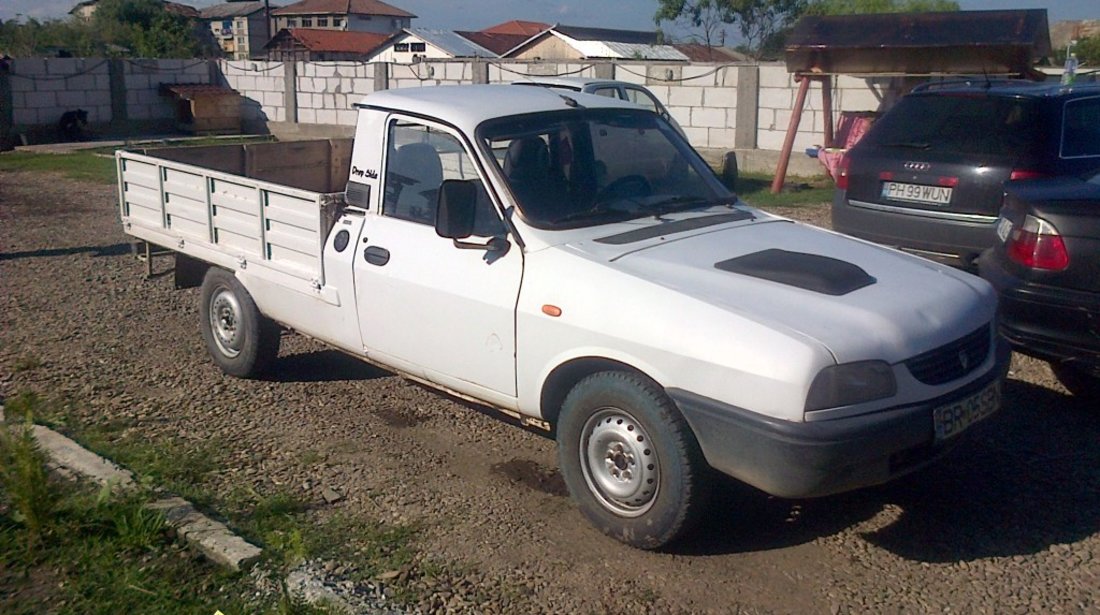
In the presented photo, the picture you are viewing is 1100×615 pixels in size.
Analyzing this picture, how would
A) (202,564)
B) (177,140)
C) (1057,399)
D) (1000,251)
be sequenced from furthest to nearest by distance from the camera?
(177,140), (1057,399), (1000,251), (202,564)

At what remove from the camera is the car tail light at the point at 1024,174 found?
7094 millimetres

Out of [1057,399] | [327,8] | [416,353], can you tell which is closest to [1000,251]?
[1057,399]

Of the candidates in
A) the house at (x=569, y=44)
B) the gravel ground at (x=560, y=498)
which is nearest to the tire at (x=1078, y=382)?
the gravel ground at (x=560, y=498)

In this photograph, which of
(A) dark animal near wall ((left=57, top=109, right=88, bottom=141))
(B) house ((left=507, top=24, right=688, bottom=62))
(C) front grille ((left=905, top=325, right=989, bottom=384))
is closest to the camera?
(C) front grille ((left=905, top=325, right=989, bottom=384))

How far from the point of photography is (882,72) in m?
15.9

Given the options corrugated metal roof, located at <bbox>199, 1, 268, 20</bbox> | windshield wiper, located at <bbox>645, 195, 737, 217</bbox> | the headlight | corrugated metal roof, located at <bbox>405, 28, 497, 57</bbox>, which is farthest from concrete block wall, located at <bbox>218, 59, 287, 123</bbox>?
corrugated metal roof, located at <bbox>199, 1, 268, 20</bbox>

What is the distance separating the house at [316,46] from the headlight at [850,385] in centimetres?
5855

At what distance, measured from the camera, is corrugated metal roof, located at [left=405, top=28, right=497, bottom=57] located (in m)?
49.1

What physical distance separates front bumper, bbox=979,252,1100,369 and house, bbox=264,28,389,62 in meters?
57.2

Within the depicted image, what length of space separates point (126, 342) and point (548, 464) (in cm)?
378

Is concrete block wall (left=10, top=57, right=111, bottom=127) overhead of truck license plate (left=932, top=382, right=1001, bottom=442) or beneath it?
overhead

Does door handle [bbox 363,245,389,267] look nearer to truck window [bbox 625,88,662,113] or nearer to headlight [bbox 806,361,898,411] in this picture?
headlight [bbox 806,361,898,411]

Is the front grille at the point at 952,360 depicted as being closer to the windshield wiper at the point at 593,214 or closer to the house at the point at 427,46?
the windshield wiper at the point at 593,214

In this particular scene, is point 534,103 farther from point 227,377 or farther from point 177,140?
point 177,140
